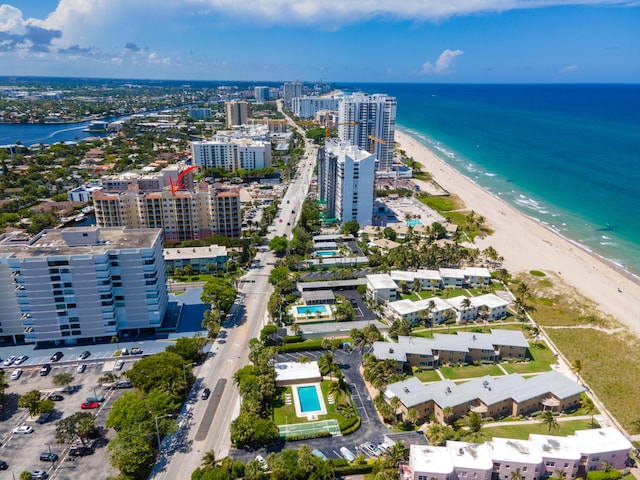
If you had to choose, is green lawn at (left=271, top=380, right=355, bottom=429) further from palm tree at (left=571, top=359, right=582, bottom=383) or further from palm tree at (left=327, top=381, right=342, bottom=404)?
palm tree at (left=571, top=359, right=582, bottom=383)

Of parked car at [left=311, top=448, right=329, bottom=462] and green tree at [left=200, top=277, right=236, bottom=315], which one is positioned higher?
green tree at [left=200, top=277, right=236, bottom=315]

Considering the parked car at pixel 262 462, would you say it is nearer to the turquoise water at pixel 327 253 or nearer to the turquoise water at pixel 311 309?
the turquoise water at pixel 311 309

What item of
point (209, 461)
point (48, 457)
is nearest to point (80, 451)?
point (48, 457)

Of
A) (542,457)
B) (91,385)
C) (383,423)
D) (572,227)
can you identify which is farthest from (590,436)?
(572,227)

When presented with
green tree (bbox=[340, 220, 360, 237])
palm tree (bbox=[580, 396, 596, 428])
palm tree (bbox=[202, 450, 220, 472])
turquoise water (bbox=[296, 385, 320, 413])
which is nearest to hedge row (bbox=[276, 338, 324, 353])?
turquoise water (bbox=[296, 385, 320, 413])

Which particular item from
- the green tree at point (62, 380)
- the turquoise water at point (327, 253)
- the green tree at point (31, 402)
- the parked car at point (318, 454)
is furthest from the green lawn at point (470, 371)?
the green tree at point (31, 402)

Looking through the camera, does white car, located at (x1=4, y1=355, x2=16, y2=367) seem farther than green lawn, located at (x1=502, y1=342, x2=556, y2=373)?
No

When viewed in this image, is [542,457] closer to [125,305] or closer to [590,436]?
[590,436]

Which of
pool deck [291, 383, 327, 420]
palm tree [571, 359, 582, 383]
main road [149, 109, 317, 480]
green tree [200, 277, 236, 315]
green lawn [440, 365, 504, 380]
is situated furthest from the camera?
green tree [200, 277, 236, 315]
